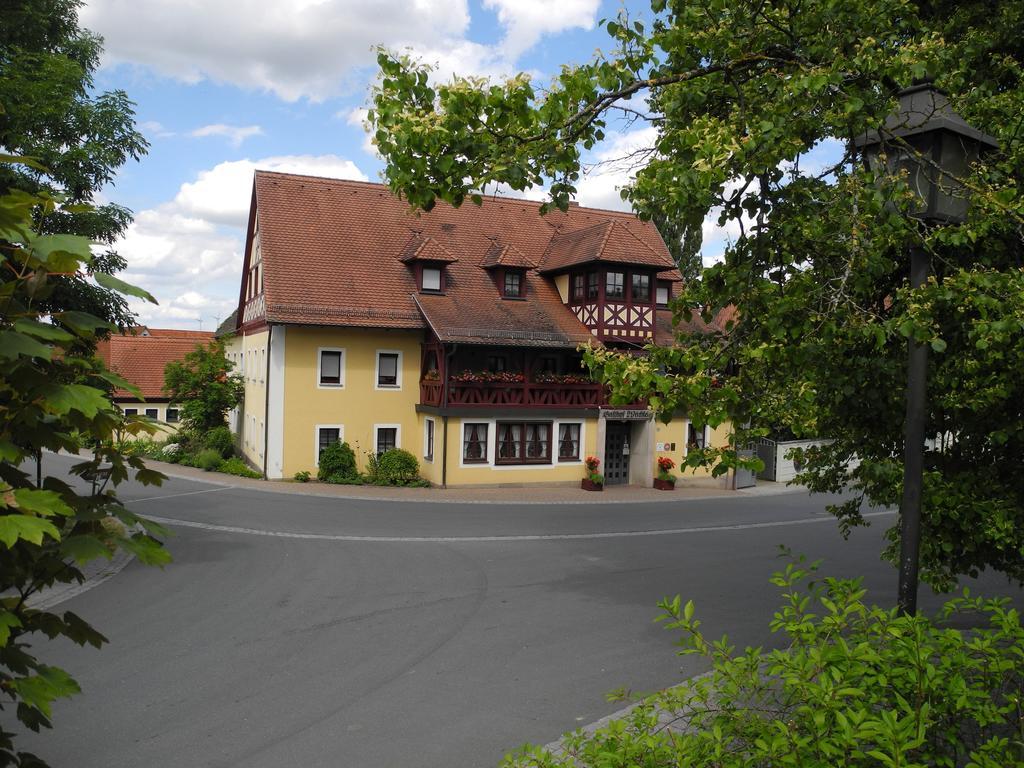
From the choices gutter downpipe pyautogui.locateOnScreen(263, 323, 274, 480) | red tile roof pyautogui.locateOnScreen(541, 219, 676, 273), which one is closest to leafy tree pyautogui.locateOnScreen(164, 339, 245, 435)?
gutter downpipe pyautogui.locateOnScreen(263, 323, 274, 480)

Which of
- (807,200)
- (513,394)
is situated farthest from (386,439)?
(807,200)

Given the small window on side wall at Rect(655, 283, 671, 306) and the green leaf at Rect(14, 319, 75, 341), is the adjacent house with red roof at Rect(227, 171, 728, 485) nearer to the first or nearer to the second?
the small window on side wall at Rect(655, 283, 671, 306)

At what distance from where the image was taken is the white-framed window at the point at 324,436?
25562 millimetres

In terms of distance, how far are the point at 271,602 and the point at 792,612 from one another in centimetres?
887

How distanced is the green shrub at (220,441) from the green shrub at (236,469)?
1959mm

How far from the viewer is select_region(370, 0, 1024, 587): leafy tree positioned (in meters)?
5.09

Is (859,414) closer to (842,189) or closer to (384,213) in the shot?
(842,189)

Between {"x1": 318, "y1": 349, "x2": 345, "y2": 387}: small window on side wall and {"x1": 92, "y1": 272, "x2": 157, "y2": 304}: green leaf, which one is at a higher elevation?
{"x1": 318, "y1": 349, "x2": 345, "y2": 387}: small window on side wall

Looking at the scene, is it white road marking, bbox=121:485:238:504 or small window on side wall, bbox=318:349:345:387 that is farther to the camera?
small window on side wall, bbox=318:349:345:387

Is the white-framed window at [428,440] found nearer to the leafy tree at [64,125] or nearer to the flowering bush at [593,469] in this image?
the flowering bush at [593,469]

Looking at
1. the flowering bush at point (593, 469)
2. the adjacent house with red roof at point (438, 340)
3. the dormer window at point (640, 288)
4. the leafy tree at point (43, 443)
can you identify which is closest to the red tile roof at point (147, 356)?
the adjacent house with red roof at point (438, 340)

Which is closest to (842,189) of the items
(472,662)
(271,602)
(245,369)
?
(472,662)

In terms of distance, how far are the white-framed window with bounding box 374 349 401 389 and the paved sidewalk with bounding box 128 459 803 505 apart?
351 cm

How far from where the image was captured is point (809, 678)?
3.44m
